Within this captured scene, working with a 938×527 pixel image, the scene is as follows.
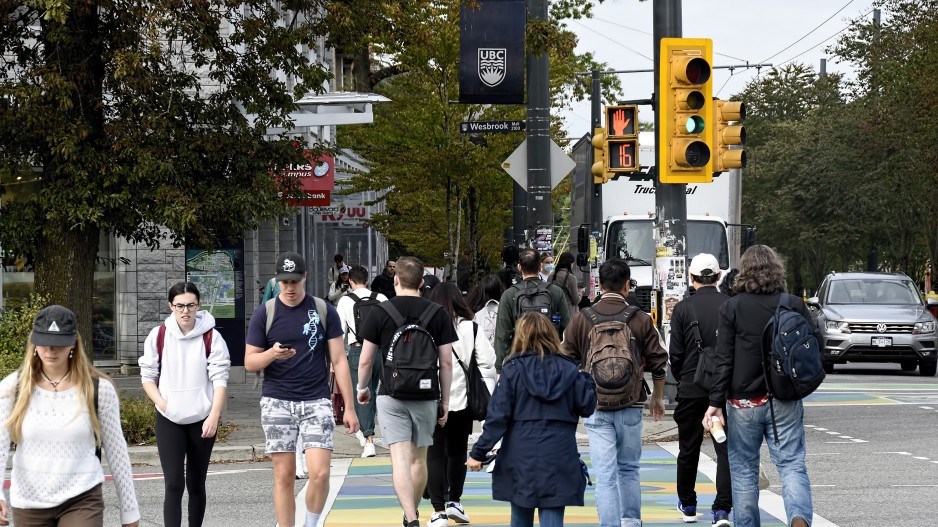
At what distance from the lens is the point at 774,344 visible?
8.12 m

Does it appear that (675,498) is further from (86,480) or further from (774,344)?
(86,480)

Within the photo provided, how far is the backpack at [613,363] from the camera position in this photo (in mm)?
8727

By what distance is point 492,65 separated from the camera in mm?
20688

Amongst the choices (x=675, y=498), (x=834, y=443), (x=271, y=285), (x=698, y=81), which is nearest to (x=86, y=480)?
(x=675, y=498)

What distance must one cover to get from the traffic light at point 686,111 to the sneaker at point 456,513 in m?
5.50

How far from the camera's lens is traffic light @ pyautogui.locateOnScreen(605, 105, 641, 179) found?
15547mm

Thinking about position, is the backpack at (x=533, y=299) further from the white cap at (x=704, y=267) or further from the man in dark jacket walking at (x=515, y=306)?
the white cap at (x=704, y=267)

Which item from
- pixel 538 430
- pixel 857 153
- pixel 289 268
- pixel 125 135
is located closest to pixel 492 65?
pixel 125 135

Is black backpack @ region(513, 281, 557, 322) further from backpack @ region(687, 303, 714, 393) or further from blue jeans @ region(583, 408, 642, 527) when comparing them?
blue jeans @ region(583, 408, 642, 527)

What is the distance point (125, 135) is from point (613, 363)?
28.0 feet

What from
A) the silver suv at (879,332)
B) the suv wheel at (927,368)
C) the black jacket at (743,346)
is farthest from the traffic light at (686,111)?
the suv wheel at (927,368)

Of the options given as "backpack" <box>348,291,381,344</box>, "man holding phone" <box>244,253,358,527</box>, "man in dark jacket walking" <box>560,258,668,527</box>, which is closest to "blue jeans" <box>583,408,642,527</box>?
"man in dark jacket walking" <box>560,258,668,527</box>

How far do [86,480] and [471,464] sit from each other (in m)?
2.21

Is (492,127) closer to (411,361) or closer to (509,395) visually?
(411,361)
